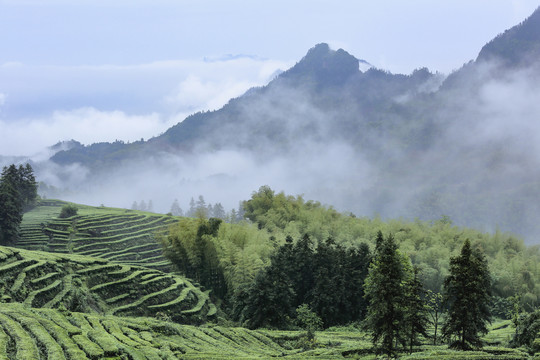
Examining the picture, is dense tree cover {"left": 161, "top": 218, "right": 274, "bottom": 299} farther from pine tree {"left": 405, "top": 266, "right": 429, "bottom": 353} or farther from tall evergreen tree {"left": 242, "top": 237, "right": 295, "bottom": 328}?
pine tree {"left": 405, "top": 266, "right": 429, "bottom": 353}

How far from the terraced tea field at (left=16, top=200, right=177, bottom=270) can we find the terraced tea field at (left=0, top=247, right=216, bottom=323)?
18.7m

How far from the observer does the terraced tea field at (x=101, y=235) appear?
73.1 metres

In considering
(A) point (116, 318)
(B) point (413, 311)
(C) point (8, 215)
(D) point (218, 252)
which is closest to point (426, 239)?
(D) point (218, 252)

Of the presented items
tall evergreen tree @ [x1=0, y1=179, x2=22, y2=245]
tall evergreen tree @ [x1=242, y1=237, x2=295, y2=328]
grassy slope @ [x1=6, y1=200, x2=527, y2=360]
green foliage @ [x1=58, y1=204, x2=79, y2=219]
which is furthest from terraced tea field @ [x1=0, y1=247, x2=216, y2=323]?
green foliage @ [x1=58, y1=204, x2=79, y2=219]

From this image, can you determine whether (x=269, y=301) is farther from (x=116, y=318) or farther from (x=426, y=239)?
(x=426, y=239)

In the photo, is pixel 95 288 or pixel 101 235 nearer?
pixel 95 288

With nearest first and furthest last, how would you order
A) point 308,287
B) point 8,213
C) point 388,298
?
point 388,298 < point 308,287 < point 8,213

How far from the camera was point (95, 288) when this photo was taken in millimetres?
45875

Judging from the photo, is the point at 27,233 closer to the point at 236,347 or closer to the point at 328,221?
the point at 328,221

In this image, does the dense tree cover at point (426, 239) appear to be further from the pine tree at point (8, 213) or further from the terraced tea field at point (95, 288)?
the pine tree at point (8, 213)

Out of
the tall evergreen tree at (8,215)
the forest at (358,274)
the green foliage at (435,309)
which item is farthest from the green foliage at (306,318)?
the tall evergreen tree at (8,215)

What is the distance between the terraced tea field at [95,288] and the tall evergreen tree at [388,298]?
71.8 feet

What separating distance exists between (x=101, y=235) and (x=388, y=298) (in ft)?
212

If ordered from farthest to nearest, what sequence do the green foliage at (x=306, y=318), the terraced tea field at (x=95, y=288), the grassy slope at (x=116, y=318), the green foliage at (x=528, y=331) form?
the green foliage at (x=306, y=318)
the terraced tea field at (x=95, y=288)
the green foliage at (x=528, y=331)
the grassy slope at (x=116, y=318)
